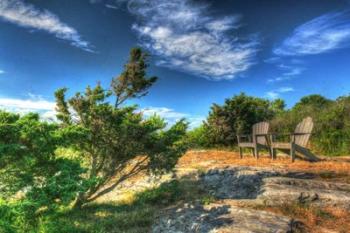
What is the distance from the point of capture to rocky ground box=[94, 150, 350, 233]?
492 centimetres

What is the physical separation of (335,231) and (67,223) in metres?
3.92

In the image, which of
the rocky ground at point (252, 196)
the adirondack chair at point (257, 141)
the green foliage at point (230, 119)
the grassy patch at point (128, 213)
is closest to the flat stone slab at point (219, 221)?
the rocky ground at point (252, 196)

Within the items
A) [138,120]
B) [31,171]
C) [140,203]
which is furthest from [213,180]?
[31,171]

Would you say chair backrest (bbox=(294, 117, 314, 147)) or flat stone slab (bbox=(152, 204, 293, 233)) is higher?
chair backrest (bbox=(294, 117, 314, 147))

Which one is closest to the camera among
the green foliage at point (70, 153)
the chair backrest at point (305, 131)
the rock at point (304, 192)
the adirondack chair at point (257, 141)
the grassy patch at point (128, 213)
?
the green foliage at point (70, 153)

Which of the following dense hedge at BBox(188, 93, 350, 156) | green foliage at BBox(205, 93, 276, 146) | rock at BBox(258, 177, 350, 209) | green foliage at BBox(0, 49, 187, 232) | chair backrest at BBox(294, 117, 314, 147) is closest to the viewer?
green foliage at BBox(0, 49, 187, 232)

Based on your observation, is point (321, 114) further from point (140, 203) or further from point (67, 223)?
point (67, 223)

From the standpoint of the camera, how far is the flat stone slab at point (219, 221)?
15.5 feet

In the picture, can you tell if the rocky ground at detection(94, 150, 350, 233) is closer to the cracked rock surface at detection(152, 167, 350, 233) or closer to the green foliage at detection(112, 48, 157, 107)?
the cracked rock surface at detection(152, 167, 350, 233)

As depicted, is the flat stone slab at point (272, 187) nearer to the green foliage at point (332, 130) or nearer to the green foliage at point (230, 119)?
the green foliage at point (332, 130)

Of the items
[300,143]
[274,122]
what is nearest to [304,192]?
[300,143]

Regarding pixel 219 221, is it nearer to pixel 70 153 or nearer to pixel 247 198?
pixel 247 198

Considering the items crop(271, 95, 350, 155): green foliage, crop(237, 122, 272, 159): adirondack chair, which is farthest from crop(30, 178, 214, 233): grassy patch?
crop(271, 95, 350, 155): green foliage

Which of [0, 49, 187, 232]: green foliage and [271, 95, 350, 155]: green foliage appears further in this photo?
[271, 95, 350, 155]: green foliage
